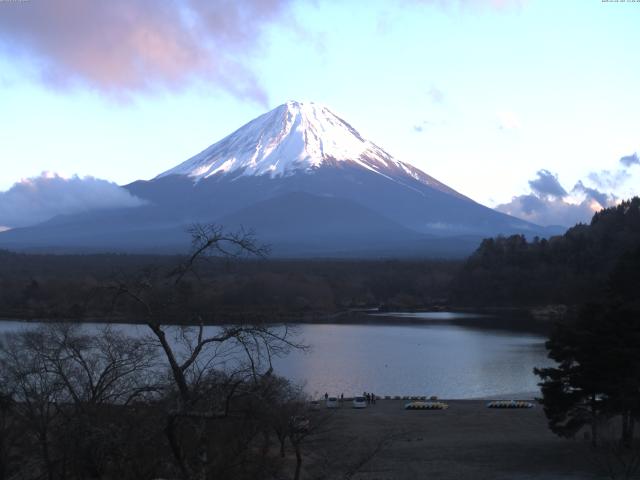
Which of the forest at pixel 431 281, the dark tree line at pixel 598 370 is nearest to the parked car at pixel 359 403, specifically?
the dark tree line at pixel 598 370

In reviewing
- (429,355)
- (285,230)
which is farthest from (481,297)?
(285,230)

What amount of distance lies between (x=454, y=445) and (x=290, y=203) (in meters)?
109

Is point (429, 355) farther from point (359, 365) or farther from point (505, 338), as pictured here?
point (505, 338)

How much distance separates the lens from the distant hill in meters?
47.3

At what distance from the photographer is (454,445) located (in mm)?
13328

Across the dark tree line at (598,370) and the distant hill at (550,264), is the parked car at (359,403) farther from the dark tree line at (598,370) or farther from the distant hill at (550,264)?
the distant hill at (550,264)

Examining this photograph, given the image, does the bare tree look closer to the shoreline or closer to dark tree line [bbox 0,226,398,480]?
dark tree line [bbox 0,226,398,480]

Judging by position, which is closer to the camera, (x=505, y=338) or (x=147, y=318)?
(x=147, y=318)

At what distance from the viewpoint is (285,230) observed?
389 ft

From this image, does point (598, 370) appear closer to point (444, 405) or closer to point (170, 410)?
point (444, 405)

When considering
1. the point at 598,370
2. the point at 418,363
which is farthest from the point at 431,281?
the point at 598,370

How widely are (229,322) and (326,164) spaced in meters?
125

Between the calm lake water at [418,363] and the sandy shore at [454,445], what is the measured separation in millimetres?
2630

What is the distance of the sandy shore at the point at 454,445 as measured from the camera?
1098 centimetres
